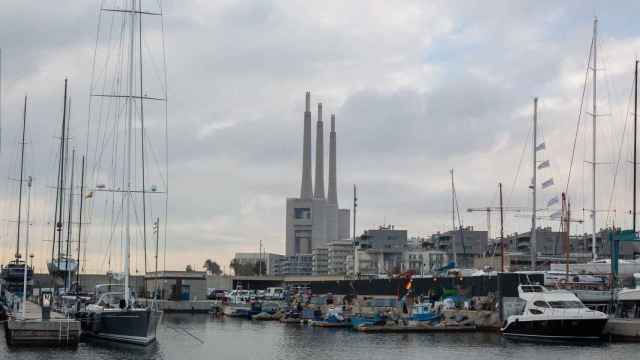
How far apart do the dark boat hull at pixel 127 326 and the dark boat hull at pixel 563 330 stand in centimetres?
3057

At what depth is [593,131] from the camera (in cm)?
9844

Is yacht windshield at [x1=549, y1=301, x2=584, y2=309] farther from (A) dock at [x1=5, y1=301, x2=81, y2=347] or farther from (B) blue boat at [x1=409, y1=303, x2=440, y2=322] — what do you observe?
(A) dock at [x1=5, y1=301, x2=81, y2=347]

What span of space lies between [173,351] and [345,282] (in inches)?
3025

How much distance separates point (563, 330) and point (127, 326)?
34456 mm

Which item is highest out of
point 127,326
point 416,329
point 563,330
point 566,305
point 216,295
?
point 566,305

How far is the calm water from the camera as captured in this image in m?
63.7

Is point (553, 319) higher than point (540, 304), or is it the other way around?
point (540, 304)

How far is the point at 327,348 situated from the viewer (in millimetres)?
72062

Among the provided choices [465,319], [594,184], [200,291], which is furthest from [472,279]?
[200,291]

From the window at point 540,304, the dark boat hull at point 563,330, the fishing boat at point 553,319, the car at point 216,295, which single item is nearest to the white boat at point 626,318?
the dark boat hull at point 563,330

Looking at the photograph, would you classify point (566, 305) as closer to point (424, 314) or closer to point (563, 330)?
point (563, 330)

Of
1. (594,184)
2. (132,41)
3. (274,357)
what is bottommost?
(274,357)

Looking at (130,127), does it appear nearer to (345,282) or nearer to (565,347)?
(565,347)

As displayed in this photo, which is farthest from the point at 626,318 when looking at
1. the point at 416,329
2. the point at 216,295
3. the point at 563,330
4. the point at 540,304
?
the point at 216,295
